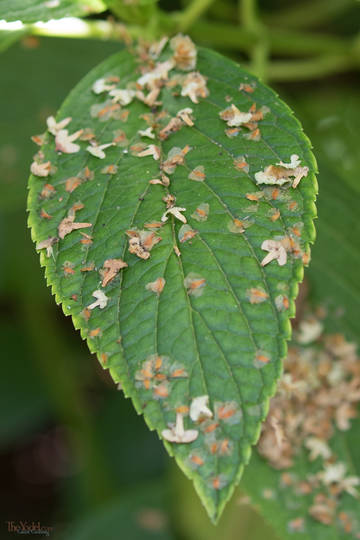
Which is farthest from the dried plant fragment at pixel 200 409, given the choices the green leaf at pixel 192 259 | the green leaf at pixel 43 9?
the green leaf at pixel 43 9

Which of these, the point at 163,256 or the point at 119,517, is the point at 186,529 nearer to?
the point at 119,517

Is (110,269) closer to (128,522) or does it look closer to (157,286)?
(157,286)

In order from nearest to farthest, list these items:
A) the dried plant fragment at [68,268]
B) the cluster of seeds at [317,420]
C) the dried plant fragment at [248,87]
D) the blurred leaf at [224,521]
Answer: the dried plant fragment at [68,268]
the dried plant fragment at [248,87]
the cluster of seeds at [317,420]
the blurred leaf at [224,521]

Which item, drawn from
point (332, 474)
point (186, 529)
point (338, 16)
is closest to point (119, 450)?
point (186, 529)

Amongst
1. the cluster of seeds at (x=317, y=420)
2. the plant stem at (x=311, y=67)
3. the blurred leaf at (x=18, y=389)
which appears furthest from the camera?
the blurred leaf at (x=18, y=389)

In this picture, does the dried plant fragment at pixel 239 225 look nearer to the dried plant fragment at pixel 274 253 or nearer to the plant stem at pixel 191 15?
the dried plant fragment at pixel 274 253

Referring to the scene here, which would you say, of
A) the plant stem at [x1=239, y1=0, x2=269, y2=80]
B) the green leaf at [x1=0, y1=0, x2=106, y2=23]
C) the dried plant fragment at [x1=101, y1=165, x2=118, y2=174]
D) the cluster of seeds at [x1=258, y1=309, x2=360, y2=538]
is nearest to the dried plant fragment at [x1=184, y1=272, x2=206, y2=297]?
the dried plant fragment at [x1=101, y1=165, x2=118, y2=174]
